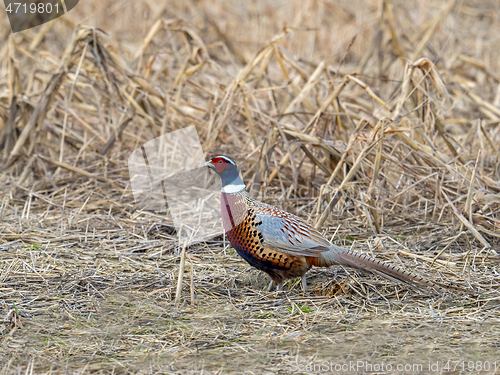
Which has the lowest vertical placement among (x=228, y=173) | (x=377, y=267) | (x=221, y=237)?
(x=221, y=237)

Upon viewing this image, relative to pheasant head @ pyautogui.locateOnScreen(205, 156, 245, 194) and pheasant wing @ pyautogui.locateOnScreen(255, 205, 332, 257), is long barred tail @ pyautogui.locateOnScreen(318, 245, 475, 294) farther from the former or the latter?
pheasant head @ pyautogui.locateOnScreen(205, 156, 245, 194)

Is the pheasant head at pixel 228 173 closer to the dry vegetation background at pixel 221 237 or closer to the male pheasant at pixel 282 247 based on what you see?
the male pheasant at pixel 282 247

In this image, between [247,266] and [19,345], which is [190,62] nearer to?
[247,266]

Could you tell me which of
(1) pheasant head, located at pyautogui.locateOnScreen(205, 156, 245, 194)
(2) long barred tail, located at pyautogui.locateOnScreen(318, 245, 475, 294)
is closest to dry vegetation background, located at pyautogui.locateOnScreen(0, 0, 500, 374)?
(2) long barred tail, located at pyautogui.locateOnScreen(318, 245, 475, 294)

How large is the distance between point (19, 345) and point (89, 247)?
4.24 feet

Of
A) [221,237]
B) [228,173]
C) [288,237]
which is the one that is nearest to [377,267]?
[288,237]

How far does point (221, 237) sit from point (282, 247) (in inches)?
37.7

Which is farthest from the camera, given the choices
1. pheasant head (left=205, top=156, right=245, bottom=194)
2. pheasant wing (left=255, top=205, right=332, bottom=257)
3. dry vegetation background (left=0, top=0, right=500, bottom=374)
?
pheasant head (left=205, top=156, right=245, bottom=194)

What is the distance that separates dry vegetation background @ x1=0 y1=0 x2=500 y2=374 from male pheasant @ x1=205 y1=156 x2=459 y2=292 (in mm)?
141

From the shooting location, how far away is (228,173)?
3.20 metres

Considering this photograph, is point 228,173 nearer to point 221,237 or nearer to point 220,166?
point 220,166

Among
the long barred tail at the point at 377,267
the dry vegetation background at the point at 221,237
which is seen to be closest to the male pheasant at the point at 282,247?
the long barred tail at the point at 377,267

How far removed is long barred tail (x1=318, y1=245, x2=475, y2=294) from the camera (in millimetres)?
2910

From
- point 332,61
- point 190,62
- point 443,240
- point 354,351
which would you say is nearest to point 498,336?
point 354,351
